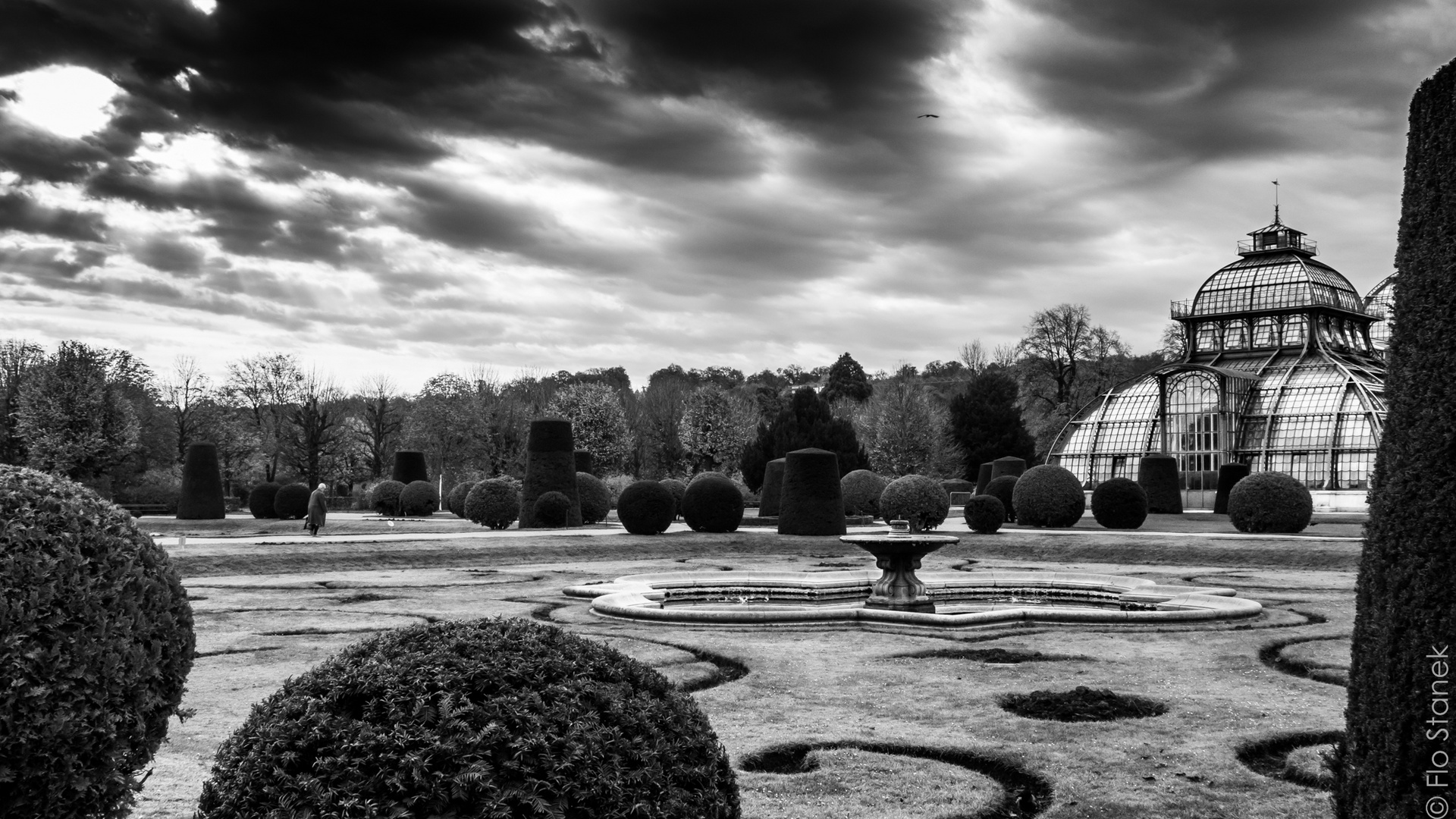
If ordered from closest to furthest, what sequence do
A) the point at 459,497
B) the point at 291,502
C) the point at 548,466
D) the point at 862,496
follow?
1. the point at 548,466
2. the point at 862,496
3. the point at 291,502
4. the point at 459,497

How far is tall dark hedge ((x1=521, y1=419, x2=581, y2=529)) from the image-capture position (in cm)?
2839

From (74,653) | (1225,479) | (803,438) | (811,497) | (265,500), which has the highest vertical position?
(803,438)

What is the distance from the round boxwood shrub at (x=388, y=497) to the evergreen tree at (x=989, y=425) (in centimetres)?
2650

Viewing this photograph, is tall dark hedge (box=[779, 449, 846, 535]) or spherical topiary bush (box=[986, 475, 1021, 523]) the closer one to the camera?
tall dark hedge (box=[779, 449, 846, 535])

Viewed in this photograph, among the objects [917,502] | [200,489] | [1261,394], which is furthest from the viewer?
[1261,394]

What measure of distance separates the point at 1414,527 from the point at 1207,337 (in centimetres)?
5092

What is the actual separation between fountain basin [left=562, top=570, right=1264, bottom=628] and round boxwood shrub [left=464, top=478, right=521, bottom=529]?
13.9m

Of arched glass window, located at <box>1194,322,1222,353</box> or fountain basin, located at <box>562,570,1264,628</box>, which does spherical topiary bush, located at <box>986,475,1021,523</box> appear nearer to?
fountain basin, located at <box>562,570,1264,628</box>

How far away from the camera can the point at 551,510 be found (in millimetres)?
27656

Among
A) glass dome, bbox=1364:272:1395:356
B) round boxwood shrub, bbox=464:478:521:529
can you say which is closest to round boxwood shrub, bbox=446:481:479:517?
round boxwood shrub, bbox=464:478:521:529

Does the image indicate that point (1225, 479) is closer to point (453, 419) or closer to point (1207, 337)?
point (1207, 337)

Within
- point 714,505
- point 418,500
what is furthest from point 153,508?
point 714,505

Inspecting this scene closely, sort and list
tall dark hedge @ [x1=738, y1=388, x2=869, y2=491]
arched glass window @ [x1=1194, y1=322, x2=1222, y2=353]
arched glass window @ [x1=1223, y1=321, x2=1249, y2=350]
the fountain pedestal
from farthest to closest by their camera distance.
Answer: arched glass window @ [x1=1194, y1=322, x2=1222, y2=353] < arched glass window @ [x1=1223, y1=321, x2=1249, y2=350] < tall dark hedge @ [x1=738, y1=388, x2=869, y2=491] < the fountain pedestal

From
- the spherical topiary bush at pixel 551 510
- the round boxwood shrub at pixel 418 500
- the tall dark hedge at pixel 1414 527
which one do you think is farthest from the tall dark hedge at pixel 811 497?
the tall dark hedge at pixel 1414 527
